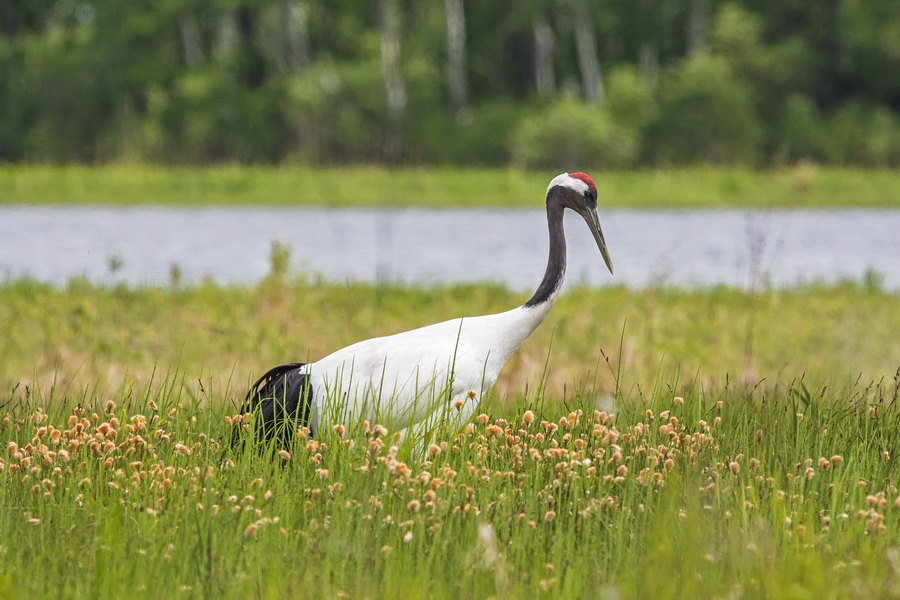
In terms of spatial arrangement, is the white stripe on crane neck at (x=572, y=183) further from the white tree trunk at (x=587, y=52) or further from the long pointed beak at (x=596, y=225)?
the white tree trunk at (x=587, y=52)

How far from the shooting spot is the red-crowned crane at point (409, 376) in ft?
13.6

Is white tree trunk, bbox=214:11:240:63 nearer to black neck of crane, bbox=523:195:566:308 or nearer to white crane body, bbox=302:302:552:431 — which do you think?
black neck of crane, bbox=523:195:566:308

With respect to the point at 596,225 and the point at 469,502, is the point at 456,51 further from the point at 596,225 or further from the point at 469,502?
the point at 469,502

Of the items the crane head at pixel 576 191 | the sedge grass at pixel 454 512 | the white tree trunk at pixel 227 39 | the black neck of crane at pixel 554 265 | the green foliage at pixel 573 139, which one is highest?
the white tree trunk at pixel 227 39

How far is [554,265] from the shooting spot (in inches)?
180

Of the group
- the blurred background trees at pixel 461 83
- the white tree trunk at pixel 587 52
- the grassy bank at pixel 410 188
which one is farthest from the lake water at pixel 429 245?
the white tree trunk at pixel 587 52

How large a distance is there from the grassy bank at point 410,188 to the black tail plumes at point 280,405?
1904 cm

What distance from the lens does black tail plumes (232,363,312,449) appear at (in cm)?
406

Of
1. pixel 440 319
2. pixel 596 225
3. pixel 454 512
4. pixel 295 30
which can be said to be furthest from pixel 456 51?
pixel 454 512

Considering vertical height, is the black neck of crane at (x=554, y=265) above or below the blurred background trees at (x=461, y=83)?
below

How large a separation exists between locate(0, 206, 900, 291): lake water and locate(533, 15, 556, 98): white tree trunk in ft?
28.8

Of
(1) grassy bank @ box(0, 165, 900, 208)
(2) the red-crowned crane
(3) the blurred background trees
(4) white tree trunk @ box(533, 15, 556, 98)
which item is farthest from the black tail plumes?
(4) white tree trunk @ box(533, 15, 556, 98)

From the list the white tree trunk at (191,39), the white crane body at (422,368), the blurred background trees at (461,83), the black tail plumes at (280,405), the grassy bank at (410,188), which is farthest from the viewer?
the white tree trunk at (191,39)

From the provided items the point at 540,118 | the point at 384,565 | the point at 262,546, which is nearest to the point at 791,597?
the point at 384,565
